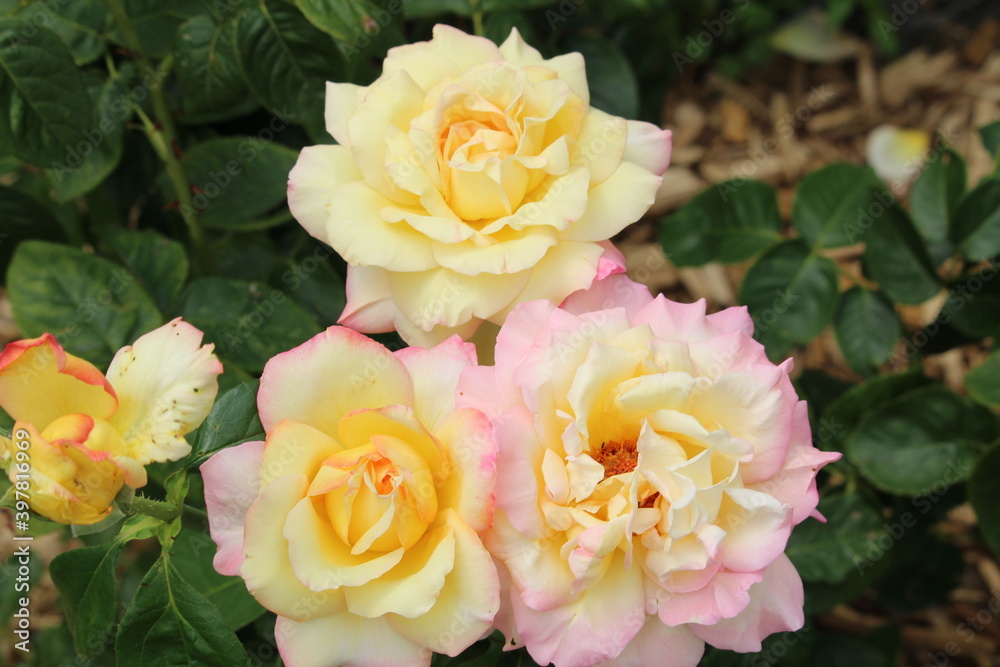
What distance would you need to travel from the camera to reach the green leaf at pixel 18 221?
1286mm

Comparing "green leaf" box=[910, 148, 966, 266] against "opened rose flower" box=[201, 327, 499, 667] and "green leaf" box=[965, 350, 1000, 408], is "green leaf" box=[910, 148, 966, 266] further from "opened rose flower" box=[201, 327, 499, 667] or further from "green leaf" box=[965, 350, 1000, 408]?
"opened rose flower" box=[201, 327, 499, 667]

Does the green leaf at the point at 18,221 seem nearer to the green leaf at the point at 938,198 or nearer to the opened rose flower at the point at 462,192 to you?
the opened rose flower at the point at 462,192

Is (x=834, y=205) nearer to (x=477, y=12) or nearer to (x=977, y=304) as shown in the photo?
(x=977, y=304)

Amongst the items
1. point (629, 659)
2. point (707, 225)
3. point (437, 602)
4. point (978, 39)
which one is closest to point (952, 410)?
point (707, 225)

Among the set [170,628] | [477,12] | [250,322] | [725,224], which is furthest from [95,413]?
[725,224]

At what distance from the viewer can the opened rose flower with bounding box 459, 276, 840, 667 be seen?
0.71m

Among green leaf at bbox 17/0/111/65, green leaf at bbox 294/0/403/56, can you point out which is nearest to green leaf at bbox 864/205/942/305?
green leaf at bbox 294/0/403/56

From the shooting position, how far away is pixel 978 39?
2.53 metres

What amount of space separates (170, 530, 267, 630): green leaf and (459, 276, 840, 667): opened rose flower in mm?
444

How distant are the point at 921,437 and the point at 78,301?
127cm

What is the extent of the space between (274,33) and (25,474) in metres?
0.65

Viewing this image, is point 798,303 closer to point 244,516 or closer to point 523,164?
point 523,164

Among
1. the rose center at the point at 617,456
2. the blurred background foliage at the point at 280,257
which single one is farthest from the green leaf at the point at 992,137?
the rose center at the point at 617,456

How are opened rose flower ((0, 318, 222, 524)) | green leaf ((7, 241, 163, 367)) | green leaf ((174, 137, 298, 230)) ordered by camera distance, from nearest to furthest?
opened rose flower ((0, 318, 222, 524)) < green leaf ((7, 241, 163, 367)) < green leaf ((174, 137, 298, 230))
